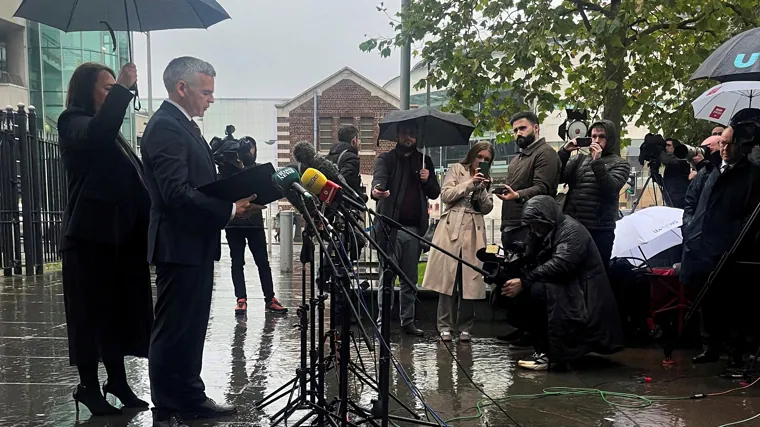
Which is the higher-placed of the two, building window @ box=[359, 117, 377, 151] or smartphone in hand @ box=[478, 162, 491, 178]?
building window @ box=[359, 117, 377, 151]

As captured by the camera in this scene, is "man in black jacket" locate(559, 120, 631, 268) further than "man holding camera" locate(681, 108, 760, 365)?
Yes

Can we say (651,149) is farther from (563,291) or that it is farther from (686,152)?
(563,291)

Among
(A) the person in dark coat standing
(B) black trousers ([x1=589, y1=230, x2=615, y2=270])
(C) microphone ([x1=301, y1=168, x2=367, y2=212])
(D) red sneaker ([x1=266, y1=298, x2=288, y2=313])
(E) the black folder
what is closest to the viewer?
(C) microphone ([x1=301, y1=168, x2=367, y2=212])

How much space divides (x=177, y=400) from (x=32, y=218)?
7850mm

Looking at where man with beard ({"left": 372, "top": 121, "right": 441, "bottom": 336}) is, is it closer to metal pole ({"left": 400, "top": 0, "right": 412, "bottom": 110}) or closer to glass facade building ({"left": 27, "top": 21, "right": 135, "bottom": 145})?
metal pole ({"left": 400, "top": 0, "right": 412, "bottom": 110})

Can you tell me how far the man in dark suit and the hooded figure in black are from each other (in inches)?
101

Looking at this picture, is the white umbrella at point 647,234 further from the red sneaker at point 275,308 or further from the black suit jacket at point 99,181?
the black suit jacket at point 99,181

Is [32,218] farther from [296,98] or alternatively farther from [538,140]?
[296,98]

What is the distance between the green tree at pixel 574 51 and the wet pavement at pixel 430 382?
4637 mm

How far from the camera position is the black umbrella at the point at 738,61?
4.93m

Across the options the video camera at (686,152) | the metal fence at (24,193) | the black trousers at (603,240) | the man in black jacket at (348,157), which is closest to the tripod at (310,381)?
the man in black jacket at (348,157)

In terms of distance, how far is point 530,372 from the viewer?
518 cm

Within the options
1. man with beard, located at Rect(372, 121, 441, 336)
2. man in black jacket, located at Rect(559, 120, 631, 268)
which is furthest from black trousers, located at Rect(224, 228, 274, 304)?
man in black jacket, located at Rect(559, 120, 631, 268)

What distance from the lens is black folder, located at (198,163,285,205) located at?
3406 millimetres
